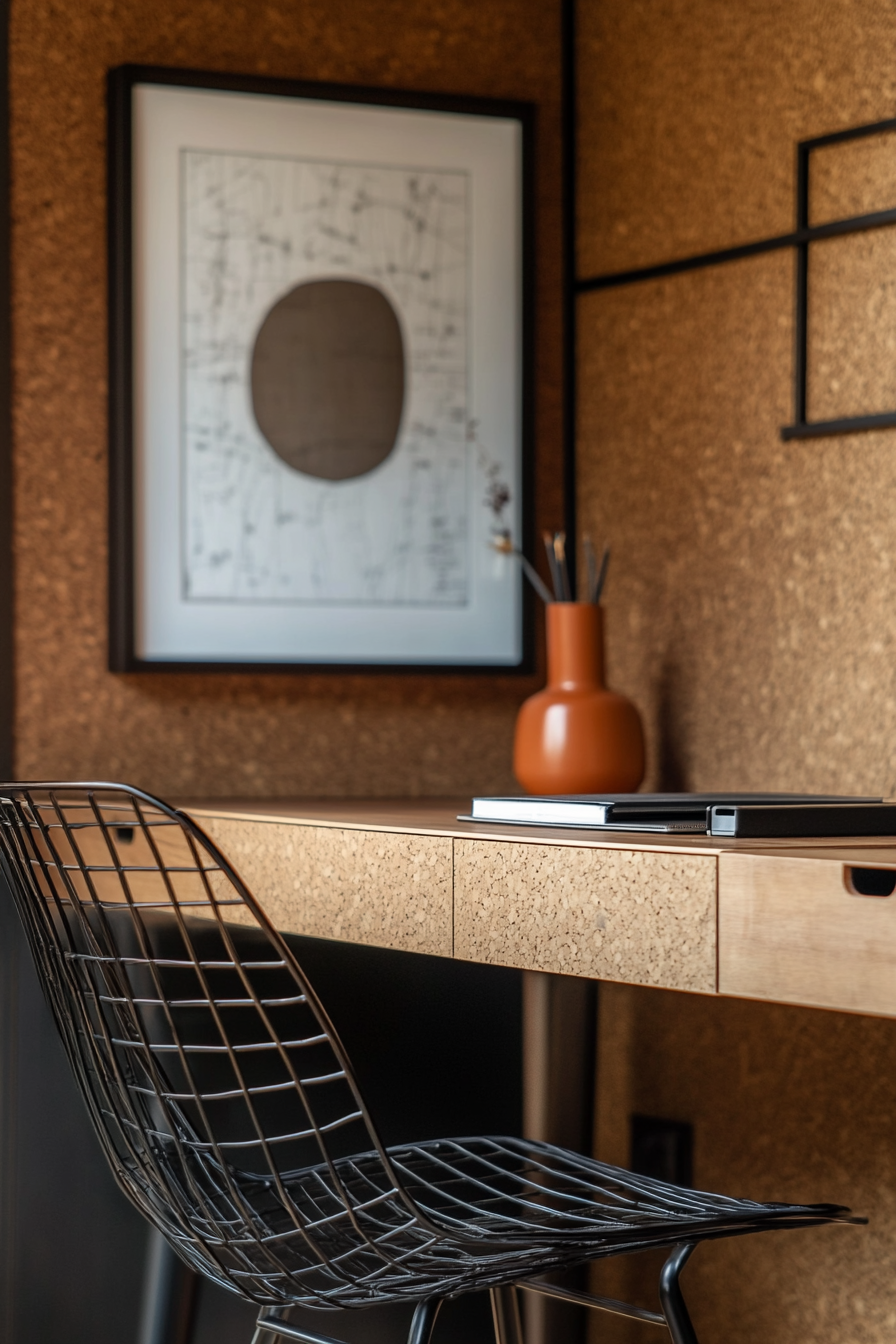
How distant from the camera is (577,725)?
1847 mm

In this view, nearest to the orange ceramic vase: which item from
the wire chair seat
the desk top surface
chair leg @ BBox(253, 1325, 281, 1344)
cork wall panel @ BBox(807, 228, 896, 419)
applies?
the desk top surface

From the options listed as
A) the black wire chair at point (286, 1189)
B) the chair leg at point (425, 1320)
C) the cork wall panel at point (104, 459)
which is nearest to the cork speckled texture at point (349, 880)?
the black wire chair at point (286, 1189)

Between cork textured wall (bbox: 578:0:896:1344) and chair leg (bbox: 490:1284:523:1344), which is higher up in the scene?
cork textured wall (bbox: 578:0:896:1344)

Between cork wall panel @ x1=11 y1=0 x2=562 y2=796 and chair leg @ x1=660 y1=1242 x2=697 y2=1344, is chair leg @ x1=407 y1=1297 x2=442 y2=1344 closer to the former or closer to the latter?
chair leg @ x1=660 y1=1242 x2=697 y2=1344

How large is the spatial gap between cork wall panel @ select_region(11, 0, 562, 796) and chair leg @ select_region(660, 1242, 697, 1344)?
0.98m

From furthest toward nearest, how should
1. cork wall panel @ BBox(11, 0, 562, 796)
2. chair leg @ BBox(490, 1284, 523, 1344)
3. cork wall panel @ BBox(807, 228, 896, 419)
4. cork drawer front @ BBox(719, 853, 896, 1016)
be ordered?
cork wall panel @ BBox(11, 0, 562, 796) < cork wall panel @ BBox(807, 228, 896, 419) < chair leg @ BBox(490, 1284, 523, 1344) < cork drawer front @ BBox(719, 853, 896, 1016)

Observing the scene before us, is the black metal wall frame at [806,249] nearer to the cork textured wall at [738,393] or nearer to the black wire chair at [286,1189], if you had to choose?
the cork textured wall at [738,393]

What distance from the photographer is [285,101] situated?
2039 mm

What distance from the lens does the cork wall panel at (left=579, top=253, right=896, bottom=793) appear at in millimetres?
1755

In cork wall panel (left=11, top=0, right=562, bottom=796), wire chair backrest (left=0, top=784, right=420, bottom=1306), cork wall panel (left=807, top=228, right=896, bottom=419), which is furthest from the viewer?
cork wall panel (left=11, top=0, right=562, bottom=796)

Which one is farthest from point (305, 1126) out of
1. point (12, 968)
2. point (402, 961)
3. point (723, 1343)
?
point (723, 1343)

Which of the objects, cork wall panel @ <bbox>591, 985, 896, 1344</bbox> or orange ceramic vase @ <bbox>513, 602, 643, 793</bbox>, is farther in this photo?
orange ceramic vase @ <bbox>513, 602, 643, 793</bbox>

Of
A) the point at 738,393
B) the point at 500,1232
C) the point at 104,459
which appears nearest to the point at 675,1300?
the point at 500,1232

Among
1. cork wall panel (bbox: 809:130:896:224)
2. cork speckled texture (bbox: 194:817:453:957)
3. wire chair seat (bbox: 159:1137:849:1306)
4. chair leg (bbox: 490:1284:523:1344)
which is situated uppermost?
A: cork wall panel (bbox: 809:130:896:224)
